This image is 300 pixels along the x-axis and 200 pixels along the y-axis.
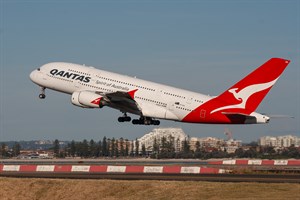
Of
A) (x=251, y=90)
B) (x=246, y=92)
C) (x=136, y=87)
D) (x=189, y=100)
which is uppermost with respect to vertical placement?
(x=136, y=87)

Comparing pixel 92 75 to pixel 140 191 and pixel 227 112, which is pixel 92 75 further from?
pixel 140 191

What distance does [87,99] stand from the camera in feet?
299

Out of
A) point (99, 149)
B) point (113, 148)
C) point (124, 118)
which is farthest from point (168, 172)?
point (113, 148)

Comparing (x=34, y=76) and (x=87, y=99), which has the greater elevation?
(x=34, y=76)

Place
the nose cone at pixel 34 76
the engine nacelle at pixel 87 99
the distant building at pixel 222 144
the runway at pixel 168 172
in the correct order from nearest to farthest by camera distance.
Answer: the runway at pixel 168 172 < the engine nacelle at pixel 87 99 < the nose cone at pixel 34 76 < the distant building at pixel 222 144

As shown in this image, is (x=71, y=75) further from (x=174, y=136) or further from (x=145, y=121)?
(x=174, y=136)

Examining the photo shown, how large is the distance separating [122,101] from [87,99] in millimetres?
4633

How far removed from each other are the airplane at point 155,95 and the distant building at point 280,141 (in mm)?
27827

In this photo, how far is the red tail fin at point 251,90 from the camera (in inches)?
3332

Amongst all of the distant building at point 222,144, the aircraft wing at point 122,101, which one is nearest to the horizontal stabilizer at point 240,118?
the aircraft wing at point 122,101

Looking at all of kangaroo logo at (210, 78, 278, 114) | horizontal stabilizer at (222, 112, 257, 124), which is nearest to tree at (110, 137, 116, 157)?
horizontal stabilizer at (222, 112, 257, 124)

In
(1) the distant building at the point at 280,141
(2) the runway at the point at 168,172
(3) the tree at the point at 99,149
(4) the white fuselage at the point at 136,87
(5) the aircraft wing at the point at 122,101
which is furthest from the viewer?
(3) the tree at the point at 99,149

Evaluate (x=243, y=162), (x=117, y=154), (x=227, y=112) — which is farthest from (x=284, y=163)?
(x=117, y=154)

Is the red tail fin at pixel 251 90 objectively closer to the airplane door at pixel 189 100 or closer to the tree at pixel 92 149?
the airplane door at pixel 189 100
